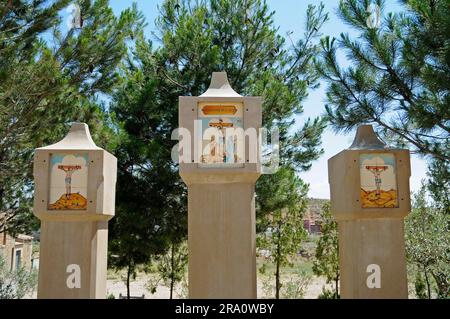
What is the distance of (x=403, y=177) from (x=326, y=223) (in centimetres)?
679

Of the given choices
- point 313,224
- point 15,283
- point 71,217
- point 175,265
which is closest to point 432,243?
point 175,265

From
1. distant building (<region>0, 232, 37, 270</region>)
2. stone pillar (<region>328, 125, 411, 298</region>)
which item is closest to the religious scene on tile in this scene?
stone pillar (<region>328, 125, 411, 298</region>)

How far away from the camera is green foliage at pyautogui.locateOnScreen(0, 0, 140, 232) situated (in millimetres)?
6688

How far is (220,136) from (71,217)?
1.99 m

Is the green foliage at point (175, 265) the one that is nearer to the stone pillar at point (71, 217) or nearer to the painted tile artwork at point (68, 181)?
the stone pillar at point (71, 217)

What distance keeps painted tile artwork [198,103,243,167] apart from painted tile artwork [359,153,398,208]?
1476mm

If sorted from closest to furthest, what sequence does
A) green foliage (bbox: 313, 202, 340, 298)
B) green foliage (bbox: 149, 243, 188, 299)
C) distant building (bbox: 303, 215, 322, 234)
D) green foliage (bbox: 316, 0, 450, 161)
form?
green foliage (bbox: 316, 0, 450, 161)
green foliage (bbox: 149, 243, 188, 299)
green foliage (bbox: 313, 202, 340, 298)
distant building (bbox: 303, 215, 322, 234)

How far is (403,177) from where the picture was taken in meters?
5.46

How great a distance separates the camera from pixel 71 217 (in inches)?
213

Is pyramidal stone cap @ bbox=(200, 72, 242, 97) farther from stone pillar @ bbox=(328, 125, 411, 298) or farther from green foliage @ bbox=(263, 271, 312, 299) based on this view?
green foliage @ bbox=(263, 271, 312, 299)

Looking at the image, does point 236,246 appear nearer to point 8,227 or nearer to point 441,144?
point 441,144

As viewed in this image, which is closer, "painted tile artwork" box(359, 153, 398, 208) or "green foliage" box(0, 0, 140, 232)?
"painted tile artwork" box(359, 153, 398, 208)

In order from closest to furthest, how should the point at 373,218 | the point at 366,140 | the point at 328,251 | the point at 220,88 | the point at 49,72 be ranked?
the point at 373,218 < the point at 366,140 < the point at 220,88 < the point at 49,72 < the point at 328,251

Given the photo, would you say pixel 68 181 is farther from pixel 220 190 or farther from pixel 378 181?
pixel 378 181
